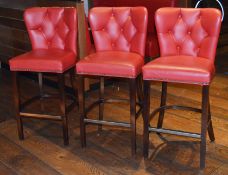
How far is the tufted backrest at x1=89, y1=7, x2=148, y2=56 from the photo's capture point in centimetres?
229

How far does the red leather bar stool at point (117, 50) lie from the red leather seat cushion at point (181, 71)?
0.47 feet

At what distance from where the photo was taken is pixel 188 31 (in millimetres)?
2193

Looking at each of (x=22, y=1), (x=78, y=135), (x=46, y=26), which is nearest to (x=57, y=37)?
(x=46, y=26)

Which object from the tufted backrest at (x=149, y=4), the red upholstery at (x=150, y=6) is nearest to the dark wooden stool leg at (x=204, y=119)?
the red upholstery at (x=150, y=6)

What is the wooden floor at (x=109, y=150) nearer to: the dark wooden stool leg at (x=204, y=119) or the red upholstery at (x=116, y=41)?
the dark wooden stool leg at (x=204, y=119)

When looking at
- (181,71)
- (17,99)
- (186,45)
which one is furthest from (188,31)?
(17,99)

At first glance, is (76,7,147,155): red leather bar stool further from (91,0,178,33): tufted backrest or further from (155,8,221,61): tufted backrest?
(91,0,178,33): tufted backrest

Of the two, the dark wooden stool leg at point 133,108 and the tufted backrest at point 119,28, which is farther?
the tufted backrest at point 119,28

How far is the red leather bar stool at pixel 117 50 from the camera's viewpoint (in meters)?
2.10

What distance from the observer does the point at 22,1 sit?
3.77 metres

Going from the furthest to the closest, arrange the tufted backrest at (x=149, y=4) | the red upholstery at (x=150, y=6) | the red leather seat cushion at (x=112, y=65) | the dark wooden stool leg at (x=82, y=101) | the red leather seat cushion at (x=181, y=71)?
the tufted backrest at (x=149, y=4) < the red upholstery at (x=150, y=6) < the dark wooden stool leg at (x=82, y=101) < the red leather seat cushion at (x=112, y=65) < the red leather seat cushion at (x=181, y=71)

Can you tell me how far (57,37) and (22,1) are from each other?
1.48m

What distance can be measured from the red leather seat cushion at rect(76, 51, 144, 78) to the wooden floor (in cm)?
62

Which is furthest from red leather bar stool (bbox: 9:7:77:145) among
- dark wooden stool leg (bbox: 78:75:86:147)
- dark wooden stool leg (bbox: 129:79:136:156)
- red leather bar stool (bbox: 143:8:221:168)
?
red leather bar stool (bbox: 143:8:221:168)
